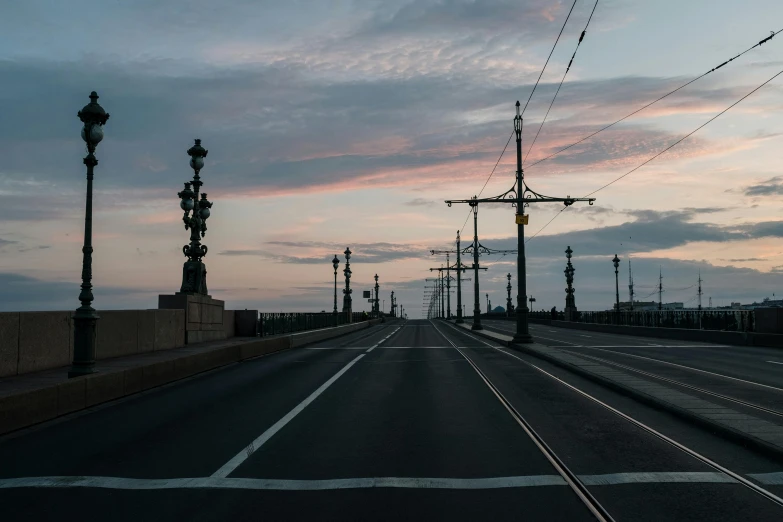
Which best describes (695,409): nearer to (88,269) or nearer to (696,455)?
(696,455)

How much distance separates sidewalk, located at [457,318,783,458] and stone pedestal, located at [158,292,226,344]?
1672cm

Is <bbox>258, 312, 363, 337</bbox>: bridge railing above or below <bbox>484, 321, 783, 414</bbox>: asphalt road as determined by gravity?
above

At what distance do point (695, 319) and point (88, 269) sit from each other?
111ft

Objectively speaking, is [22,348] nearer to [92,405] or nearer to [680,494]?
[92,405]

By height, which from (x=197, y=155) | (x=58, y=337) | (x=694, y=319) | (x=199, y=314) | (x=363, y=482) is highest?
(x=197, y=155)

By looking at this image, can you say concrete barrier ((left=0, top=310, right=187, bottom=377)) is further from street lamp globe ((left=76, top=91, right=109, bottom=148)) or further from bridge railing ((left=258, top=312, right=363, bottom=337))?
bridge railing ((left=258, top=312, right=363, bottom=337))

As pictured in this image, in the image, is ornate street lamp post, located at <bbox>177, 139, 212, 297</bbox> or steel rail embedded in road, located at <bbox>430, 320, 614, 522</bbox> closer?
steel rail embedded in road, located at <bbox>430, 320, 614, 522</bbox>

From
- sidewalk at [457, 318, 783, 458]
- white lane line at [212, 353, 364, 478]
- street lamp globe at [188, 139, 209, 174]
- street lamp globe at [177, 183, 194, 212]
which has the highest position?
street lamp globe at [188, 139, 209, 174]

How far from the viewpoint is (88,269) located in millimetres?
14578

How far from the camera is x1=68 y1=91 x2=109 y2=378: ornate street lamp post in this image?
14.1m

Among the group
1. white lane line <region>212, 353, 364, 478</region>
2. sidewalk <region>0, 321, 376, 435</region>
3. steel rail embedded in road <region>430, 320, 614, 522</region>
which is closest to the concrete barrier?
sidewalk <region>0, 321, 376, 435</region>

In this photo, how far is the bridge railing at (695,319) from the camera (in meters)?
34.8

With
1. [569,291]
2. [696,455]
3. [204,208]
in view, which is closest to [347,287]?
[569,291]

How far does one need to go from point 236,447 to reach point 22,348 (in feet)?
31.3
